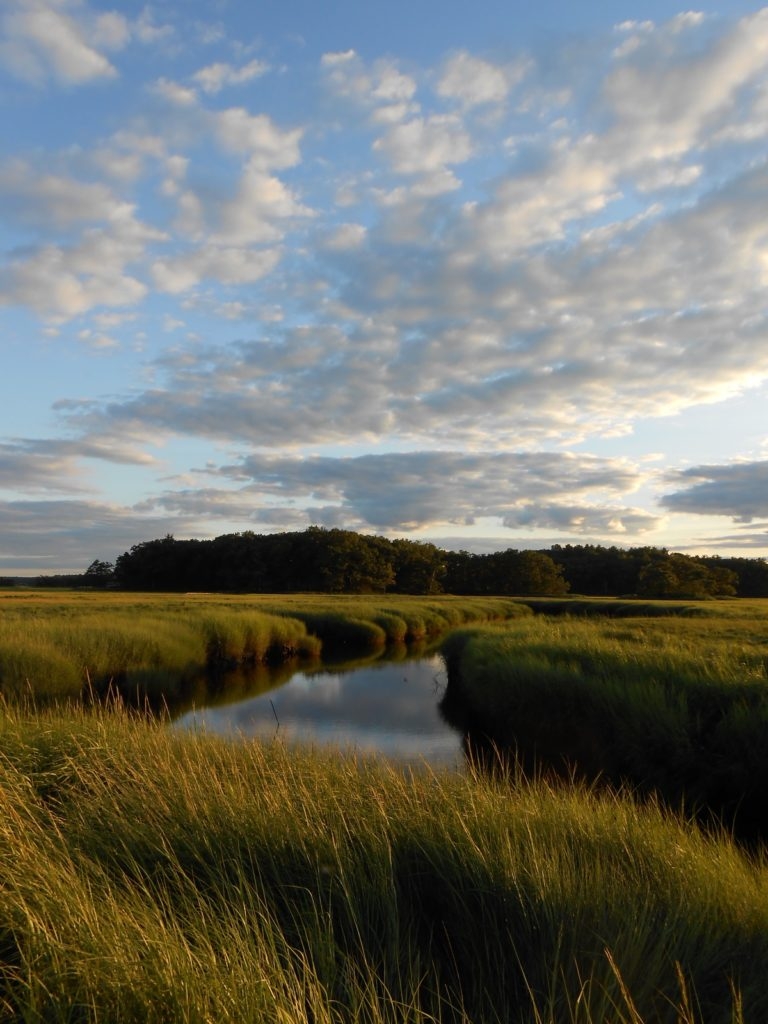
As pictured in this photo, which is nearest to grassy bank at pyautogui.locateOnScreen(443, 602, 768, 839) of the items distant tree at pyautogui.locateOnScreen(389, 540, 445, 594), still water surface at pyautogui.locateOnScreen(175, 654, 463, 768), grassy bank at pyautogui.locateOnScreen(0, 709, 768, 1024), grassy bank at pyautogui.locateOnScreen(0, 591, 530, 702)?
still water surface at pyautogui.locateOnScreen(175, 654, 463, 768)

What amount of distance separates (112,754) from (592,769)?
6.77 m

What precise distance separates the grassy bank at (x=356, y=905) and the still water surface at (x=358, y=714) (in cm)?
303

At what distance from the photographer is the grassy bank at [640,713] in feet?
28.6

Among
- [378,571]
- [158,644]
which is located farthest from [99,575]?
[158,644]

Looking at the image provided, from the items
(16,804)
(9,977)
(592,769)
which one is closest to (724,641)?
(592,769)

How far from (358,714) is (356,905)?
12.2 m

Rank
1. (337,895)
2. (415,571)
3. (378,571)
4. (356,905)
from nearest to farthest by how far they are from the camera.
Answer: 1. (356,905)
2. (337,895)
3. (378,571)
4. (415,571)

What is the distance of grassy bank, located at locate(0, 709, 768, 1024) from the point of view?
2.96 m

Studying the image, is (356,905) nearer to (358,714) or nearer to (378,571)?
(358,714)

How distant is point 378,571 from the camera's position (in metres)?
85.9

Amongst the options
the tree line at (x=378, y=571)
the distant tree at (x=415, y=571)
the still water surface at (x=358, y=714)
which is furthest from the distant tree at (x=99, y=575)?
the still water surface at (x=358, y=714)

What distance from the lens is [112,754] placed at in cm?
652

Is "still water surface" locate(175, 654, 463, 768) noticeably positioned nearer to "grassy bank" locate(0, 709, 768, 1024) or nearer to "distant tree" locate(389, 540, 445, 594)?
"grassy bank" locate(0, 709, 768, 1024)

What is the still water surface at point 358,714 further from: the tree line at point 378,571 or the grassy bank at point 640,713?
the tree line at point 378,571
